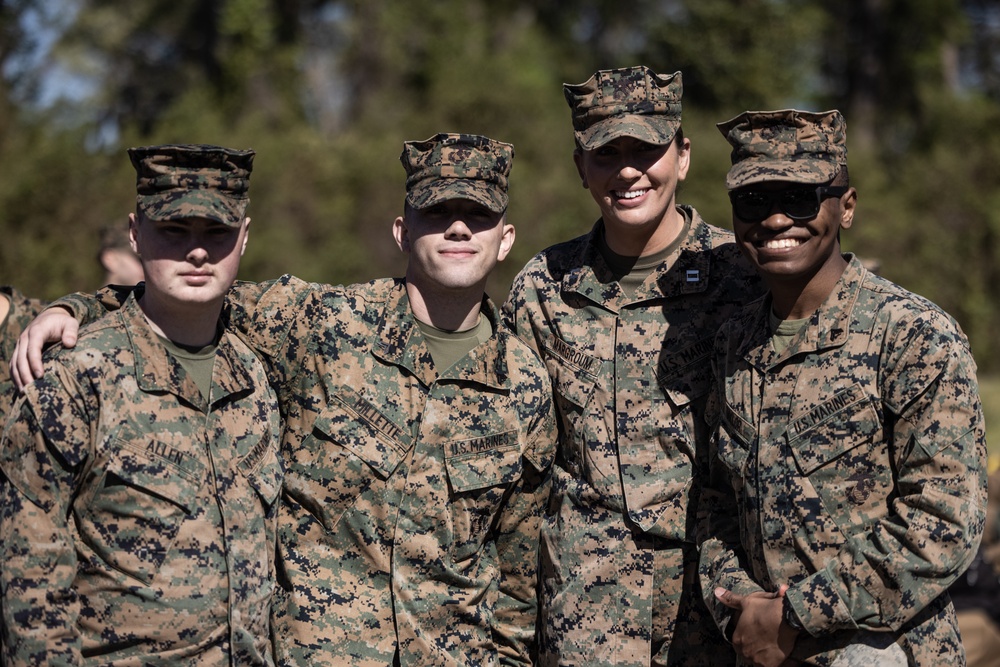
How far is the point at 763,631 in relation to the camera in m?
3.74

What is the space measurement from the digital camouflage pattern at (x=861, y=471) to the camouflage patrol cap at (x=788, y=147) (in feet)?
1.17

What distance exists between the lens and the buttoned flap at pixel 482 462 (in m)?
4.11

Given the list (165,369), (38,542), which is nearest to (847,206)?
(165,369)

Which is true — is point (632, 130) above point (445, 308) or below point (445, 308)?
above

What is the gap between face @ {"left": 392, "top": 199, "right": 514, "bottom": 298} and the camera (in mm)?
4113

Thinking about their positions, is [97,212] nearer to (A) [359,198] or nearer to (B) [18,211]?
(B) [18,211]

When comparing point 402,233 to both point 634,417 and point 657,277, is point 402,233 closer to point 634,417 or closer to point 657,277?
point 657,277

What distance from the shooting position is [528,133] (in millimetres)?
20625

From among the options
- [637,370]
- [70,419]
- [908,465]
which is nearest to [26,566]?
[70,419]

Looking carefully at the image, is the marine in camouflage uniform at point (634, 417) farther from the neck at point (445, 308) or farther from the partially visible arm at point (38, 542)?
the partially visible arm at point (38, 542)

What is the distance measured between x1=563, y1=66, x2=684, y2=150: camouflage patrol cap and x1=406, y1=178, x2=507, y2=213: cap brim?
17.1 inches

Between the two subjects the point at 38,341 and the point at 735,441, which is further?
the point at 735,441

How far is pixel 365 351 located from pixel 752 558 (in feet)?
4.73

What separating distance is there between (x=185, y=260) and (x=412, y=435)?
966 mm
